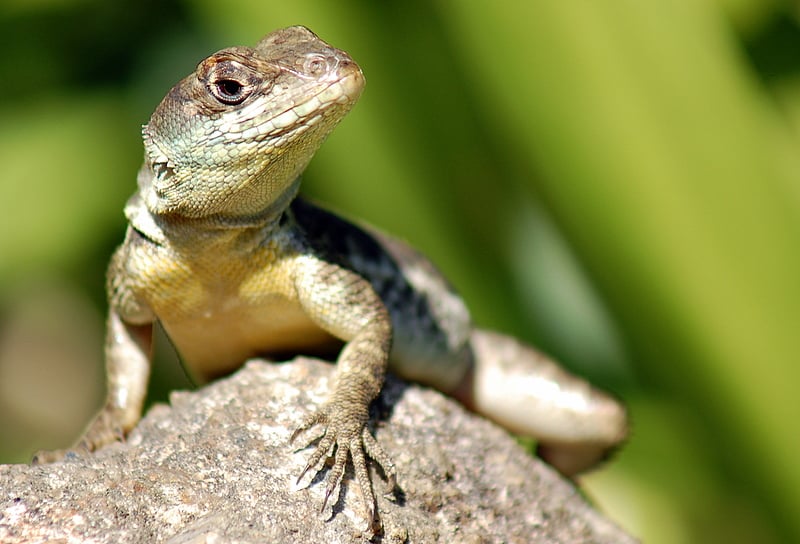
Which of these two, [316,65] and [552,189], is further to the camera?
[552,189]

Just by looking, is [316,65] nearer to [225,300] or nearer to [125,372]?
[225,300]

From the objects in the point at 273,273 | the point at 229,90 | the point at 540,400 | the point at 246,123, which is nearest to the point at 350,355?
the point at 273,273

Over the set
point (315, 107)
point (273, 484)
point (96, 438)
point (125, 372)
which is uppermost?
point (315, 107)

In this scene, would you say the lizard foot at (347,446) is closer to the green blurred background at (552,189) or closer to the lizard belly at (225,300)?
the lizard belly at (225,300)

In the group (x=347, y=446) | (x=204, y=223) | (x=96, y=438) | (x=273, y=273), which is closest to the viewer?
(x=347, y=446)

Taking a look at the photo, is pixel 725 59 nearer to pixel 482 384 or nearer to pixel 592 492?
pixel 482 384

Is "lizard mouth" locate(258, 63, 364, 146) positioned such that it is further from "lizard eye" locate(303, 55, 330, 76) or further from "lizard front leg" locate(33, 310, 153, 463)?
"lizard front leg" locate(33, 310, 153, 463)

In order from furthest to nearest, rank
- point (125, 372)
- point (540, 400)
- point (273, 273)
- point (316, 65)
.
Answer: point (540, 400) < point (125, 372) < point (273, 273) < point (316, 65)
